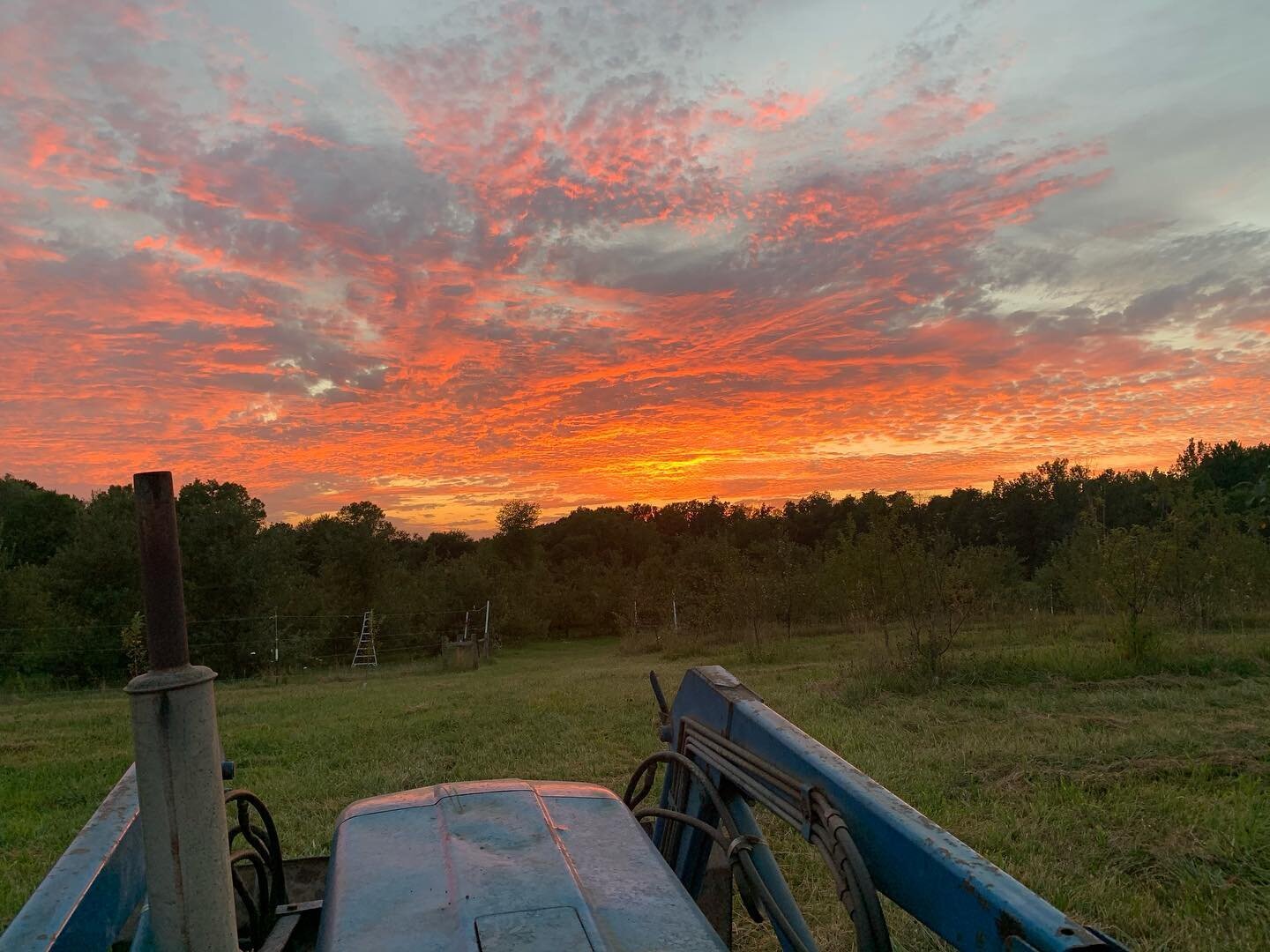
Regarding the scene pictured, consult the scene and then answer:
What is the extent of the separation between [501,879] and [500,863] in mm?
→ 77

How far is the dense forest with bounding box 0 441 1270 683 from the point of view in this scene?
1362 cm

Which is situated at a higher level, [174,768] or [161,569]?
[161,569]

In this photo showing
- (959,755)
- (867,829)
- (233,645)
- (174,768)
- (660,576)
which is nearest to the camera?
(174,768)

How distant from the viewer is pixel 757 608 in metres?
21.3

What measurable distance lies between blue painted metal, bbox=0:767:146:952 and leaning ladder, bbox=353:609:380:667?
26556mm

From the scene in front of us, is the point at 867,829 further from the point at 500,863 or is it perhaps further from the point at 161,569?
the point at 161,569

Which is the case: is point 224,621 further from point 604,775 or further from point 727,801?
point 727,801

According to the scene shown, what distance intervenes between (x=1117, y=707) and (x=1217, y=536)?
1031 cm

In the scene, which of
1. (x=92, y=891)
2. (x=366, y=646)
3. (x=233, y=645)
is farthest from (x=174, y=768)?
(x=366, y=646)

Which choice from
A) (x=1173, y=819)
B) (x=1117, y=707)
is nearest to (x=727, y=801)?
(x=1173, y=819)

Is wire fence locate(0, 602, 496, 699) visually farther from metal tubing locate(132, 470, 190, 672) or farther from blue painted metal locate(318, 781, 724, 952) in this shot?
metal tubing locate(132, 470, 190, 672)

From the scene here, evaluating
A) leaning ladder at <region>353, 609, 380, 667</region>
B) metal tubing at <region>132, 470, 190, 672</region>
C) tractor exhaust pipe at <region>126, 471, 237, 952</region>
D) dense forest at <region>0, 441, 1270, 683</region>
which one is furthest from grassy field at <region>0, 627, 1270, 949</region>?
leaning ladder at <region>353, 609, 380, 667</region>

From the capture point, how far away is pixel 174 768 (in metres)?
1.32

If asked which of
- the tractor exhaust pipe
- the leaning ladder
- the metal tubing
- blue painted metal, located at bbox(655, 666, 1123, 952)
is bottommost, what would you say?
the leaning ladder
